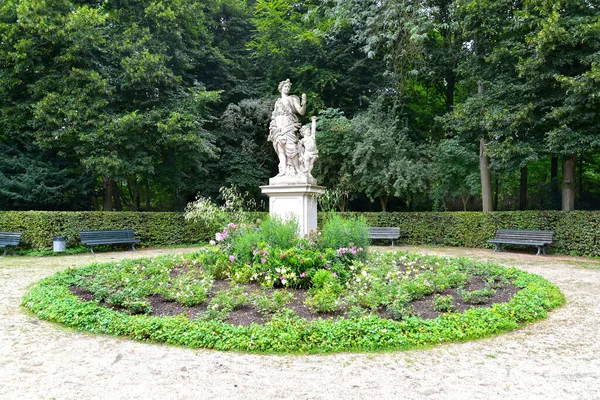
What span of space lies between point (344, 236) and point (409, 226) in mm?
8587

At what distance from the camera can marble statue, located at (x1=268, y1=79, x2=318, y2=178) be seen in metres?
9.95

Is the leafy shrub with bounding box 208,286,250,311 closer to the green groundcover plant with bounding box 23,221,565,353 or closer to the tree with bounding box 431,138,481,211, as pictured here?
the green groundcover plant with bounding box 23,221,565,353

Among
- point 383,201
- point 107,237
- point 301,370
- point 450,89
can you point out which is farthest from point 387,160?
point 301,370

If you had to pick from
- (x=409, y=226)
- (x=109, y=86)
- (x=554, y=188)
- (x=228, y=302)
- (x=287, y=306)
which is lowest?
(x=287, y=306)

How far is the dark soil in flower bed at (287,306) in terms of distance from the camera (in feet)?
16.2

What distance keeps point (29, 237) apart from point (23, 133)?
13.0 feet

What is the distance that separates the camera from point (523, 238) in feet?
40.9

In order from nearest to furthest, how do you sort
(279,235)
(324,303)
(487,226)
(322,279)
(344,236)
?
(324,303) → (322,279) → (279,235) → (344,236) → (487,226)

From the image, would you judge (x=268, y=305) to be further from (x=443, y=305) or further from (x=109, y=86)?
(x=109, y=86)

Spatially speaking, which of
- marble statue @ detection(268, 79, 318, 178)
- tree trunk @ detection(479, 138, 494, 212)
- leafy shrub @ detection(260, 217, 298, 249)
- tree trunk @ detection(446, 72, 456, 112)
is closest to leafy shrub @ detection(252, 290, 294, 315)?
leafy shrub @ detection(260, 217, 298, 249)

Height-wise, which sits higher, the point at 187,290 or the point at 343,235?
the point at 343,235

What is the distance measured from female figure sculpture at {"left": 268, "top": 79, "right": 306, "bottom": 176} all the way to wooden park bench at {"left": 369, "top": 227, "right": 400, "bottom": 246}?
18.9ft

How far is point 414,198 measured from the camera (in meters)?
17.4

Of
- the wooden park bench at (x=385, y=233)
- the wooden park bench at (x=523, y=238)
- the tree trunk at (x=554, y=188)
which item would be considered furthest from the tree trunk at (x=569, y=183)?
the wooden park bench at (x=385, y=233)
